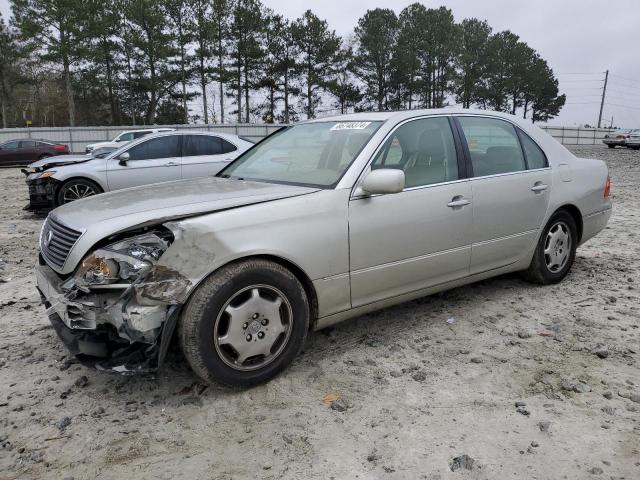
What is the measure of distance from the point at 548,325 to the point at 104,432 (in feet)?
10.3

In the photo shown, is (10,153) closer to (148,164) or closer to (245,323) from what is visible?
(148,164)

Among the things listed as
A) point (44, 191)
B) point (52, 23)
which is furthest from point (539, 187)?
point (52, 23)

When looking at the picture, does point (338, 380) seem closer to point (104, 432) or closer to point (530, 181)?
point (104, 432)

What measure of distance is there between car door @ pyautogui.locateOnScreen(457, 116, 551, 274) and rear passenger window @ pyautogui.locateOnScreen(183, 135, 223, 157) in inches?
250

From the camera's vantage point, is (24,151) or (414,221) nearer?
(414,221)

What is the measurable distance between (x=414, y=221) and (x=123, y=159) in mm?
7152

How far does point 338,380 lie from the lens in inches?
124

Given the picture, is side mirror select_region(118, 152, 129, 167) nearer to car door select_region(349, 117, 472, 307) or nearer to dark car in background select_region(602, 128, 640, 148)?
car door select_region(349, 117, 472, 307)

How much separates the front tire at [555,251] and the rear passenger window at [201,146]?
661cm

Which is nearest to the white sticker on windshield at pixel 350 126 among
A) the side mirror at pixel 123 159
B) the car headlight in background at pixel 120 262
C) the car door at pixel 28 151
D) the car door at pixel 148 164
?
the car headlight in background at pixel 120 262

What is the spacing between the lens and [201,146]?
31.5 feet

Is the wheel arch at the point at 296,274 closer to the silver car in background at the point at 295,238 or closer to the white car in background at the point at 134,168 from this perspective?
the silver car in background at the point at 295,238

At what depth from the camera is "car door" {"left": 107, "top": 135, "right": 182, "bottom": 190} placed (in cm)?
912

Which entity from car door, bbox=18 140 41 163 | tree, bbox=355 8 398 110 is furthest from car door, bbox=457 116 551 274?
tree, bbox=355 8 398 110
